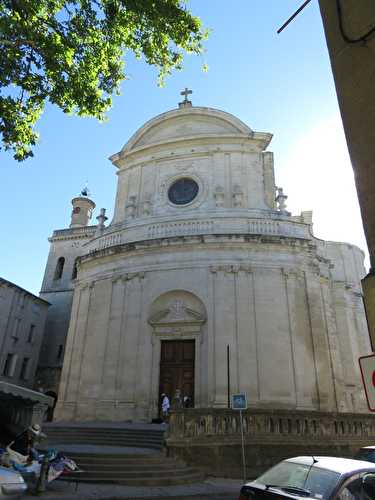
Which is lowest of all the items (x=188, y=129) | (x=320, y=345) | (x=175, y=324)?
(x=320, y=345)

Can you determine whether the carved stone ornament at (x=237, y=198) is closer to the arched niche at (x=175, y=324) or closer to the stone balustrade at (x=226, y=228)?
the stone balustrade at (x=226, y=228)

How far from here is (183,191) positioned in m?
21.8

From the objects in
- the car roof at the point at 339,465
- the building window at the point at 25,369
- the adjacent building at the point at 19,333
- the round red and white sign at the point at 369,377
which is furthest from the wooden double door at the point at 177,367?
the round red and white sign at the point at 369,377

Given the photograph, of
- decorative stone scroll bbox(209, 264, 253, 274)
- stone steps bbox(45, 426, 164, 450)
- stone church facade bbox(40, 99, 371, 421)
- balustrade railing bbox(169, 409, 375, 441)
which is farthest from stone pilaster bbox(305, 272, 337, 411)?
stone steps bbox(45, 426, 164, 450)

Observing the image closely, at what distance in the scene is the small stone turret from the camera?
35125mm

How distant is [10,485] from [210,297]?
12.3 m

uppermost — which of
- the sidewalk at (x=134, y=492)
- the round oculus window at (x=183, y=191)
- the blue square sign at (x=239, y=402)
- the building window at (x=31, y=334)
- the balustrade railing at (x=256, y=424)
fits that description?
the round oculus window at (x=183, y=191)

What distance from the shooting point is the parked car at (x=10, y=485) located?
19.0ft

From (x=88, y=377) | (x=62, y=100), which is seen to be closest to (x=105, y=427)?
(x=88, y=377)

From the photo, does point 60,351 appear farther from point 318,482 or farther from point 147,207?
point 318,482

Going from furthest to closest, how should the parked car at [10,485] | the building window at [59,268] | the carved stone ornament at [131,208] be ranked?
the building window at [59,268], the carved stone ornament at [131,208], the parked car at [10,485]

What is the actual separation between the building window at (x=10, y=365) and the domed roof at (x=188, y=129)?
14216 millimetres

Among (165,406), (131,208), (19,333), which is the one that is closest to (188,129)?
(131,208)

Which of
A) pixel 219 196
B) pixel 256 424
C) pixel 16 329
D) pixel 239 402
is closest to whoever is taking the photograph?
pixel 239 402
